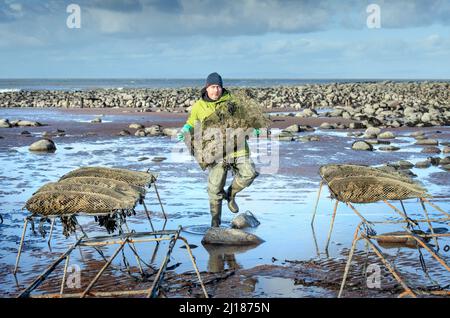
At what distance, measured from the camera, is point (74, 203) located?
629cm

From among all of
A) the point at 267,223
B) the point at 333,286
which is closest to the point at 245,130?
the point at 267,223

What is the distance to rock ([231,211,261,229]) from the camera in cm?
871

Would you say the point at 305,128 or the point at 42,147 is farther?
the point at 305,128

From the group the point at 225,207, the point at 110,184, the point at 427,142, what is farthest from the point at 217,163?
the point at 427,142

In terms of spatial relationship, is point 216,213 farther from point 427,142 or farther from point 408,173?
point 427,142

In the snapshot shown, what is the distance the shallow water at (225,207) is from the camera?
7180mm

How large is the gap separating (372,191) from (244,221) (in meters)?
2.39

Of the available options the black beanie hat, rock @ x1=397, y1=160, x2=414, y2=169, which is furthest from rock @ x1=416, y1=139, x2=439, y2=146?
the black beanie hat

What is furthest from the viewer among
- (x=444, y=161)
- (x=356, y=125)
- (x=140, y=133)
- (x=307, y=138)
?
(x=356, y=125)

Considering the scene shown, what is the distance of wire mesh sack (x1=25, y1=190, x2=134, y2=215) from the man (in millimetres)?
2295

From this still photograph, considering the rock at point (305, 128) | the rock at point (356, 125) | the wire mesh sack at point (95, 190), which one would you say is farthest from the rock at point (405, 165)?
the rock at point (356, 125)

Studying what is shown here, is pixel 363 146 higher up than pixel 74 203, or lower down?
lower down

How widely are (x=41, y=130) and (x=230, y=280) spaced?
20.3m
